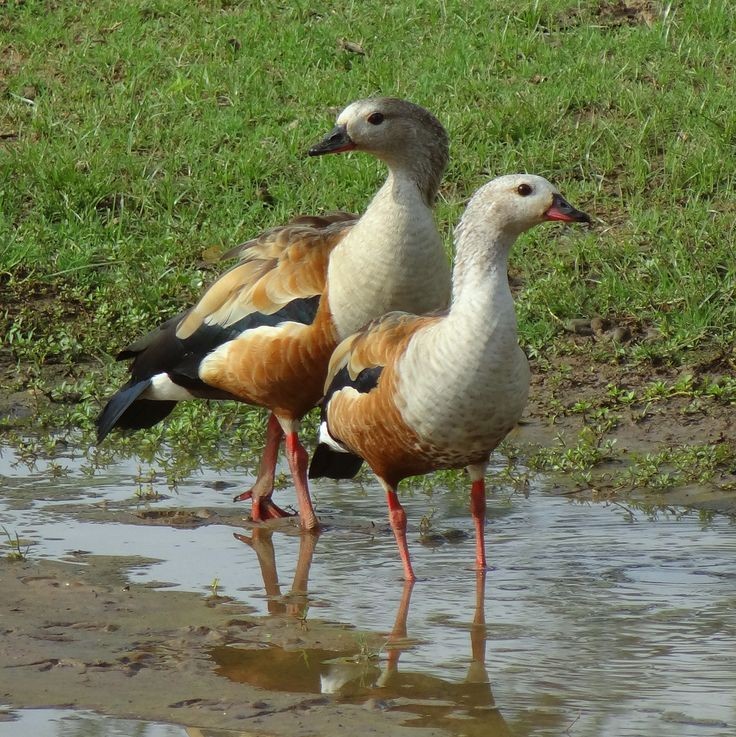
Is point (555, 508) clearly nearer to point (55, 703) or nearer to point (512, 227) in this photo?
point (512, 227)

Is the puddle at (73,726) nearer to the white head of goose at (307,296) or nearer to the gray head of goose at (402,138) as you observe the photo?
the white head of goose at (307,296)

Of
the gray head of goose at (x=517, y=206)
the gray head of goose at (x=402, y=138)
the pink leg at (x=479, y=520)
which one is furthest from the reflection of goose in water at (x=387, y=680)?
the gray head of goose at (x=402, y=138)

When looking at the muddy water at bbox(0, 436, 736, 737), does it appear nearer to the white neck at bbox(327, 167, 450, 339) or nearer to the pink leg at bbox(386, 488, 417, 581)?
the pink leg at bbox(386, 488, 417, 581)

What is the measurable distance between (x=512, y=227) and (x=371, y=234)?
771 millimetres

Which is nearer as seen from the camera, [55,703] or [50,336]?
[55,703]

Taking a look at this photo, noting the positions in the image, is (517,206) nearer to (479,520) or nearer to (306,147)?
(479,520)

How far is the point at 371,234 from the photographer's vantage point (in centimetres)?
607

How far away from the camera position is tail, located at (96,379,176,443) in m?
6.86

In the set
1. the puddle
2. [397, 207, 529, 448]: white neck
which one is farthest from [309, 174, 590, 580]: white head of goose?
the puddle

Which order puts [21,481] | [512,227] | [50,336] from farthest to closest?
1. [50,336]
2. [21,481]
3. [512,227]

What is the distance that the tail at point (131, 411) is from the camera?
6859 mm

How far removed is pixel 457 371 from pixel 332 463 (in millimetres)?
1241

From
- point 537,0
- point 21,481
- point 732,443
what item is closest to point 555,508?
point 732,443

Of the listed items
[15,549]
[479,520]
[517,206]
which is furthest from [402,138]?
[15,549]
